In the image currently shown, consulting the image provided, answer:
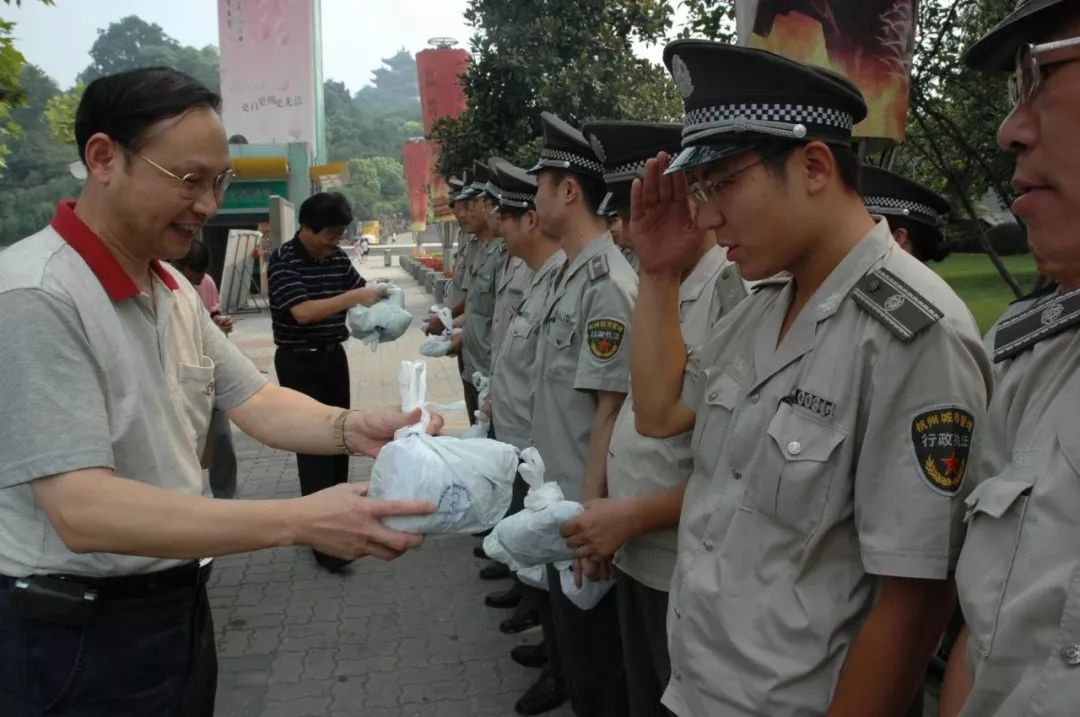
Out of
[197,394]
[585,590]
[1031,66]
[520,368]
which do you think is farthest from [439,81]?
[1031,66]

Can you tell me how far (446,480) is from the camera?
1.76m

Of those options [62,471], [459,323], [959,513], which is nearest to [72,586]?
[62,471]

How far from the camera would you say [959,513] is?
1451 millimetres

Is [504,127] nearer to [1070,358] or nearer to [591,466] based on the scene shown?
[591,466]

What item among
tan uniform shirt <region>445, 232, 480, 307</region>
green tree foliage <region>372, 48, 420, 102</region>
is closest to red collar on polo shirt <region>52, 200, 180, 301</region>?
tan uniform shirt <region>445, 232, 480, 307</region>

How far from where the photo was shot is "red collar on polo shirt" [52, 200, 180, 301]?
1782 millimetres

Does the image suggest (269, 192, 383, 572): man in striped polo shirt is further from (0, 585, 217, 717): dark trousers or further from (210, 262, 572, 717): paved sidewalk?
(0, 585, 217, 717): dark trousers

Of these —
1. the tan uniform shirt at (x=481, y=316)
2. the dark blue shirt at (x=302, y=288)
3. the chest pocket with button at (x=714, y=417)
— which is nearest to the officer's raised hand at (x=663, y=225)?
the chest pocket with button at (x=714, y=417)

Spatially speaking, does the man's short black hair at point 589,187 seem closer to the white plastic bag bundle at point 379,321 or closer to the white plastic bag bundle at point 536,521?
the white plastic bag bundle at point 536,521

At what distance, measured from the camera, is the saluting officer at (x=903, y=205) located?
2.80 metres

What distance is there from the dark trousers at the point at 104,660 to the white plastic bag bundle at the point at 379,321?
327 cm

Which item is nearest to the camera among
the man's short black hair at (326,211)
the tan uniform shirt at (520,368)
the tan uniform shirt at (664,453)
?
the tan uniform shirt at (664,453)

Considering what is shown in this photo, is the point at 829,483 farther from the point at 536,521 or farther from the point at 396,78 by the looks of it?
the point at 396,78

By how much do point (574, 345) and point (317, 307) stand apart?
7.95 ft
